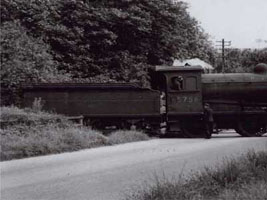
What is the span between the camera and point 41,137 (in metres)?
15.5

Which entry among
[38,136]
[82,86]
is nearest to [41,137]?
[38,136]

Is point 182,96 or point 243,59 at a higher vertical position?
point 243,59

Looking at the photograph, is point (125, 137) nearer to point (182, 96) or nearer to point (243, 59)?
point (182, 96)

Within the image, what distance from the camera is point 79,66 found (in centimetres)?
2973

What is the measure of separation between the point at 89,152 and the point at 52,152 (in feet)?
3.21

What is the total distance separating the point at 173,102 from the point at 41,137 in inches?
326

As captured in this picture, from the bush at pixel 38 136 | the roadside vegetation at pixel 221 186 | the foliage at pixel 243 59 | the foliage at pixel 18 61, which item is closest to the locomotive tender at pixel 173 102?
the foliage at pixel 18 61

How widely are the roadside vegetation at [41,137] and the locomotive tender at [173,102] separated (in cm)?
316

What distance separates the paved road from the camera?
8898 mm

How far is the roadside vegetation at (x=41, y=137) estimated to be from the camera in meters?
14.2

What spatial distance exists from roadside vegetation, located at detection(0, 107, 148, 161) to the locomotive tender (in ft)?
10.4

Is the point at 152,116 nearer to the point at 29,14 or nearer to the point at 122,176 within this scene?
the point at 29,14

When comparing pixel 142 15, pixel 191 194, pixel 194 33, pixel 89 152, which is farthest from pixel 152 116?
pixel 194 33

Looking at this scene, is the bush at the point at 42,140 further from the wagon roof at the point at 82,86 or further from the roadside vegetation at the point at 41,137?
the wagon roof at the point at 82,86
